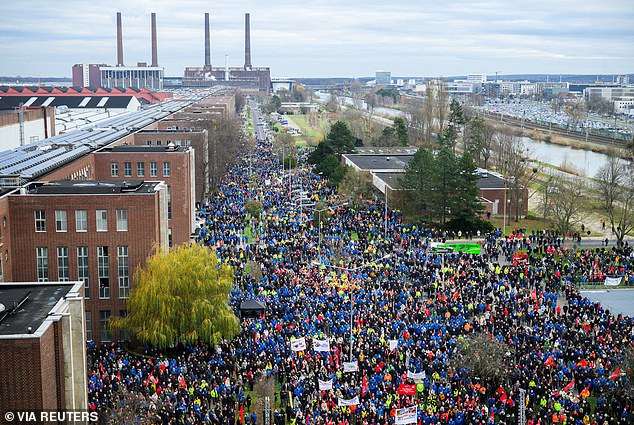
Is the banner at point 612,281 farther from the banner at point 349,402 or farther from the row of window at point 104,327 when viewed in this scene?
the row of window at point 104,327

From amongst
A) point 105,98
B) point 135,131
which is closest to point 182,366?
point 135,131

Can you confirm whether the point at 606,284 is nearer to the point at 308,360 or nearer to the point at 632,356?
the point at 632,356

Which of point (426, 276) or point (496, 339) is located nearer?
point (496, 339)

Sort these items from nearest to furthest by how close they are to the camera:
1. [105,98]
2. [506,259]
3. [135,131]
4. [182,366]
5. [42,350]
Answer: [42,350] < [182,366] < [506,259] < [135,131] < [105,98]

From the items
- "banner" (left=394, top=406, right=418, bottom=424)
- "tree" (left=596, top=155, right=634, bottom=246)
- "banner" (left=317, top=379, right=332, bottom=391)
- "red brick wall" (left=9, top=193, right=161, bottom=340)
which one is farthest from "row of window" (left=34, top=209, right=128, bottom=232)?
"tree" (left=596, top=155, right=634, bottom=246)

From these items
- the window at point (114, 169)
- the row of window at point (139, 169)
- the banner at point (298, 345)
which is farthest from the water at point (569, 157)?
the banner at point (298, 345)

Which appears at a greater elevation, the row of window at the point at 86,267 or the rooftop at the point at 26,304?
the rooftop at the point at 26,304

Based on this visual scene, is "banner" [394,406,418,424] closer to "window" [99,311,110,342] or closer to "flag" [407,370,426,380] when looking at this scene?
"flag" [407,370,426,380]
